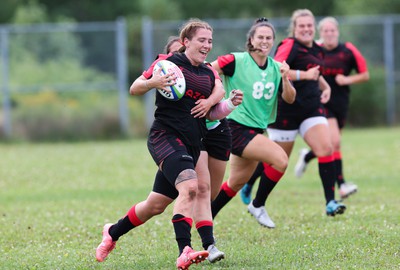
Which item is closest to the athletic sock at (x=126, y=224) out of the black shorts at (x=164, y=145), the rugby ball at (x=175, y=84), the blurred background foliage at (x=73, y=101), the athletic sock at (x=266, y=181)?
the black shorts at (x=164, y=145)

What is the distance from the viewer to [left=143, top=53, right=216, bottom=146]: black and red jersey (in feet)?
21.4

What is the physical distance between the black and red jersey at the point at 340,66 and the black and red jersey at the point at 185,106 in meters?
5.00

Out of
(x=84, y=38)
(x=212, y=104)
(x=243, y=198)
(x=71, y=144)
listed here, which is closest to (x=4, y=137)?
(x=71, y=144)

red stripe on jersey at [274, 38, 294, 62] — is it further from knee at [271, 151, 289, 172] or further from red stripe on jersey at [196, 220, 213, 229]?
red stripe on jersey at [196, 220, 213, 229]

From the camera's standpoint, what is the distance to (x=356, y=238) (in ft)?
25.0

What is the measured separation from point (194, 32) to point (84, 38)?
16089 mm

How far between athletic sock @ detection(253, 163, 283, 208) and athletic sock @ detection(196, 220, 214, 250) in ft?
5.82

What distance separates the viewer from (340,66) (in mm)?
11367

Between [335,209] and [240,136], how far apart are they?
5.01 ft

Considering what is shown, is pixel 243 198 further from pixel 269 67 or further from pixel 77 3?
pixel 77 3

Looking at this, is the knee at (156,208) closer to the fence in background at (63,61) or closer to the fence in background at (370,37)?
the fence in background at (63,61)

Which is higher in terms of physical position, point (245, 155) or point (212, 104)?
point (212, 104)

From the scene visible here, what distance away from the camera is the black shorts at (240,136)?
8.04 m

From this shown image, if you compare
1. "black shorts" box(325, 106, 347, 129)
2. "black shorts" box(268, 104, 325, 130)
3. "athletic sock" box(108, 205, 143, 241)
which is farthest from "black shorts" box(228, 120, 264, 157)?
"black shorts" box(325, 106, 347, 129)
